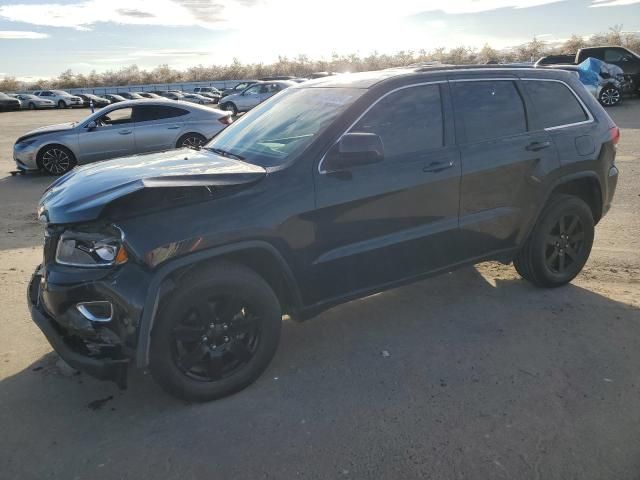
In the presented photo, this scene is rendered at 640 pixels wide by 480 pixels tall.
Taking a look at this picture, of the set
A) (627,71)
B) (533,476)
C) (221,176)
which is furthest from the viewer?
(627,71)

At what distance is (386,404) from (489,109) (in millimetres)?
2369

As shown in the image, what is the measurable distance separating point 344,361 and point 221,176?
58.9 inches

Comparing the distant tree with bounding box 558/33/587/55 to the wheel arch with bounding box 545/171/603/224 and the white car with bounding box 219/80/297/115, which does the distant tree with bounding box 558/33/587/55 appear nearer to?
the white car with bounding box 219/80/297/115

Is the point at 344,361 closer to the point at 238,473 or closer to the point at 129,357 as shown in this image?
the point at 238,473

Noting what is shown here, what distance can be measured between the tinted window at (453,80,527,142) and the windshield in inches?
33.9

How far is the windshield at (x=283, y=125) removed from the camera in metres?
3.42

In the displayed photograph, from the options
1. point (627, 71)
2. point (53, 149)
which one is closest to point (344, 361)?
point (53, 149)

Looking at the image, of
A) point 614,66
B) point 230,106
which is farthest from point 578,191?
point 230,106

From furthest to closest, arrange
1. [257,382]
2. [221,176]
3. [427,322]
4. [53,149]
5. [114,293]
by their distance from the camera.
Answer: [53,149] → [427,322] → [257,382] → [221,176] → [114,293]

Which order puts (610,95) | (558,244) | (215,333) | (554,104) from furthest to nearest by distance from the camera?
1. (610,95)
2. (558,244)
3. (554,104)
4. (215,333)

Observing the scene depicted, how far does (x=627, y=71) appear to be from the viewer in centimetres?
2061

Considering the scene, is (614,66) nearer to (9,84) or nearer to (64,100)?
(64,100)

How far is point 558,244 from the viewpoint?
447 centimetres

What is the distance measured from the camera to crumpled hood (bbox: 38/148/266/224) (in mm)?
2809
